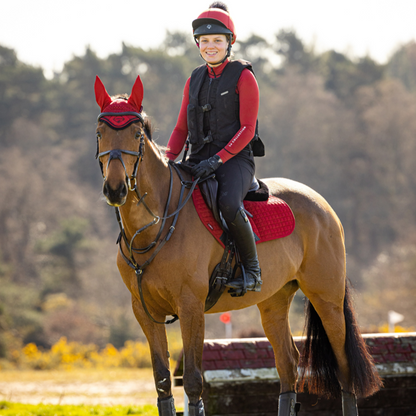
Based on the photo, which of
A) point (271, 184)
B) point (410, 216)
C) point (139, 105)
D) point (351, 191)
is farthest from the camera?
point (351, 191)

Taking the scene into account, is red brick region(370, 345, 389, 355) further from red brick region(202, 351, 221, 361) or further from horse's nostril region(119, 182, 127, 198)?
horse's nostril region(119, 182, 127, 198)

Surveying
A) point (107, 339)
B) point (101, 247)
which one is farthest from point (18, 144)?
point (107, 339)

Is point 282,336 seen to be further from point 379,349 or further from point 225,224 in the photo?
point 225,224

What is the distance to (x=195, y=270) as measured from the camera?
4.14 metres

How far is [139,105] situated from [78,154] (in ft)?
155

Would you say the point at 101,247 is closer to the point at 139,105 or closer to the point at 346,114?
the point at 346,114

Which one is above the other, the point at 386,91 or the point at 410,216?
the point at 386,91

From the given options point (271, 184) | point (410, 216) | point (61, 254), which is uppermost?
point (410, 216)

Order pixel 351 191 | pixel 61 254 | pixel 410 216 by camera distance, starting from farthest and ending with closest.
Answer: pixel 351 191
pixel 410 216
pixel 61 254

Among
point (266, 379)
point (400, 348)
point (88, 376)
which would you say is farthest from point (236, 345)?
point (88, 376)

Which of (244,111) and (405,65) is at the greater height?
(405,65)

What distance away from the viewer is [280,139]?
5097 cm

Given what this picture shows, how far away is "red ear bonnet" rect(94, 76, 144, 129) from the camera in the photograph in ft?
12.5

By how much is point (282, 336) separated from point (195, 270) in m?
1.70
